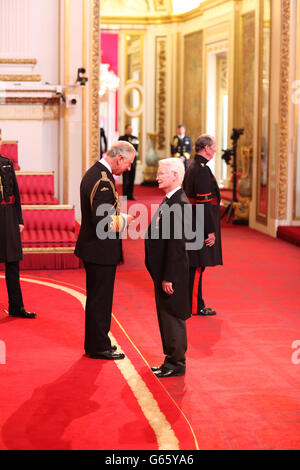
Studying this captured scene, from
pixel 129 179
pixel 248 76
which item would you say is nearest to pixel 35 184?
pixel 129 179

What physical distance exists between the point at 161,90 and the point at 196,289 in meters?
14.3

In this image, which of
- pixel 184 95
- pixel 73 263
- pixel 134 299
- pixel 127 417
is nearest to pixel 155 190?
pixel 184 95

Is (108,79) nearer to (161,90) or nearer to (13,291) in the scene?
(161,90)

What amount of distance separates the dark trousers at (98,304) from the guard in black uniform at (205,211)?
1575 mm

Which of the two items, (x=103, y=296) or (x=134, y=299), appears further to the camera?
(x=134, y=299)

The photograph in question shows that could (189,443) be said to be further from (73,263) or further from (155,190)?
(155,190)

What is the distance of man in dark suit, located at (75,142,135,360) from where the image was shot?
17.1 feet

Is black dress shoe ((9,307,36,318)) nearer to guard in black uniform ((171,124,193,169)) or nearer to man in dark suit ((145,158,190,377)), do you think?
man in dark suit ((145,158,190,377))

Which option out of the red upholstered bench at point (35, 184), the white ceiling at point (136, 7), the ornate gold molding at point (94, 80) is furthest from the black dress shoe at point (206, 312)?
the white ceiling at point (136, 7)

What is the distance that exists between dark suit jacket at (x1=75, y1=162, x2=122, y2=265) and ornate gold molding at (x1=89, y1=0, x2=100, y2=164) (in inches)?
268

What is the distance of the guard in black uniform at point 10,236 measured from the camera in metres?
6.62

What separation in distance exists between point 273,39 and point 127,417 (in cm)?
883

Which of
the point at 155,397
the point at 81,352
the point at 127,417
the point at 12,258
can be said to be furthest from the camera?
the point at 12,258

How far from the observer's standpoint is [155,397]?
4.57 m
